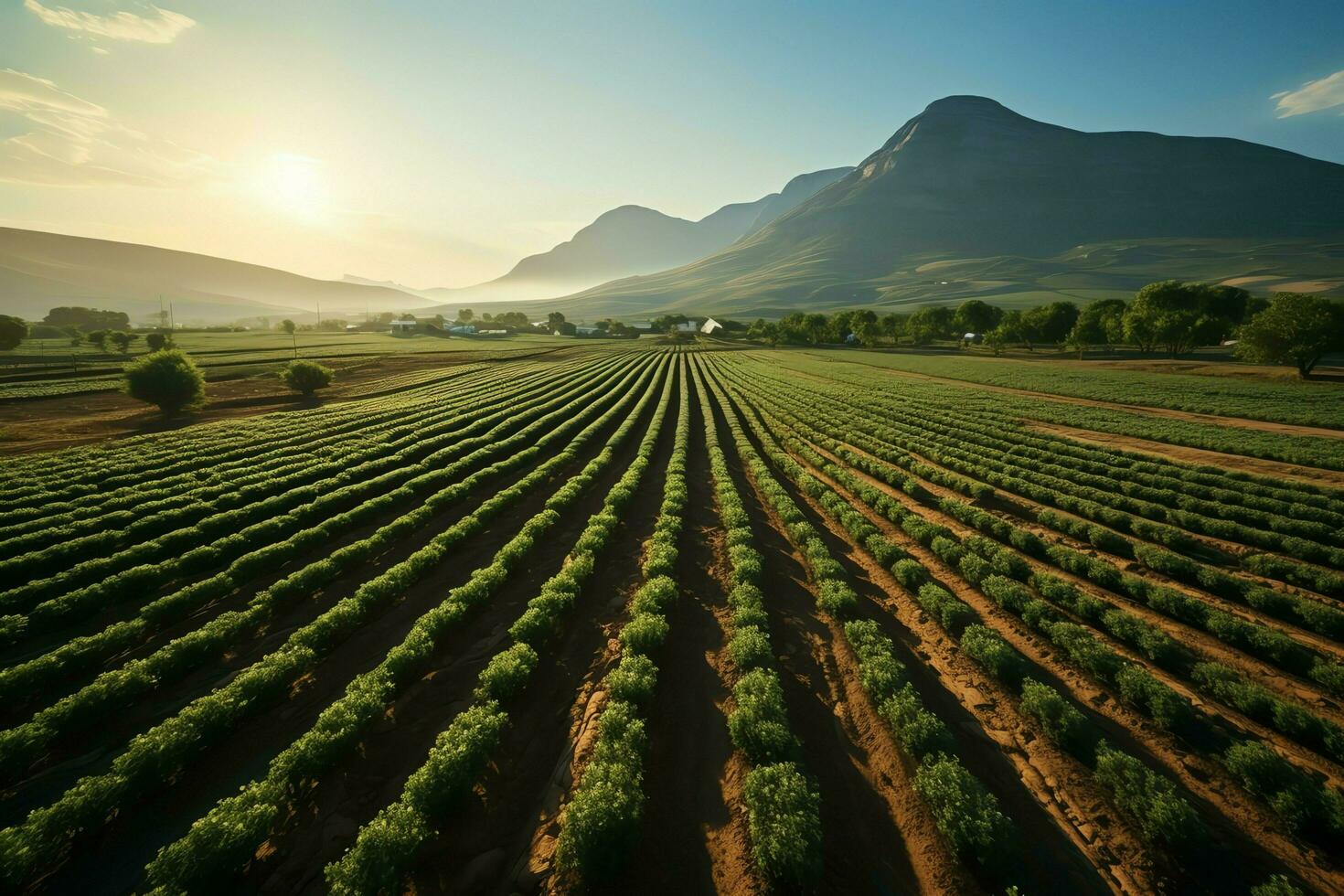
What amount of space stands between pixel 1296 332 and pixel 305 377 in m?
Result: 121

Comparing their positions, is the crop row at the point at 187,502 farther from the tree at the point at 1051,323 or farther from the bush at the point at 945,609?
the tree at the point at 1051,323

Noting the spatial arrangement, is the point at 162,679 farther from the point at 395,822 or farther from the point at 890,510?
the point at 890,510

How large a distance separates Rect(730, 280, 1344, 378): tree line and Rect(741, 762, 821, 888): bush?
8581 centimetres

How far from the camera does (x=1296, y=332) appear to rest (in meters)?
53.8

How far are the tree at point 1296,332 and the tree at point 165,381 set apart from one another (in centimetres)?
12355

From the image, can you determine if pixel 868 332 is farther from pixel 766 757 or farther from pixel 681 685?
pixel 766 757

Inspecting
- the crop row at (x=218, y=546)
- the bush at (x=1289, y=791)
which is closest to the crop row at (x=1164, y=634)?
the bush at (x=1289, y=791)

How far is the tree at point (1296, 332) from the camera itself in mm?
53250

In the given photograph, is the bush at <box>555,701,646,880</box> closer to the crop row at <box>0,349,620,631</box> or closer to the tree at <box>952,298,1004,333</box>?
the crop row at <box>0,349,620,631</box>

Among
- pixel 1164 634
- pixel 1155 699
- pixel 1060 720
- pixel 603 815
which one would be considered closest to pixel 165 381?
pixel 603 815

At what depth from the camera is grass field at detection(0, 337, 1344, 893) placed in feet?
24.6

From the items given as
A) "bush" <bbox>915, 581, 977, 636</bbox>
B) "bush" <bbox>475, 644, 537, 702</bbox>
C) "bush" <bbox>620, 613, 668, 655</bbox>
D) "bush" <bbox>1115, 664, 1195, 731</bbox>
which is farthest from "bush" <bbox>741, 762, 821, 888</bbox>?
"bush" <bbox>1115, 664, 1195, 731</bbox>

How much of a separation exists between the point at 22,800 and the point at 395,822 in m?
7.75

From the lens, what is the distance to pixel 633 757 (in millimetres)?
8688
